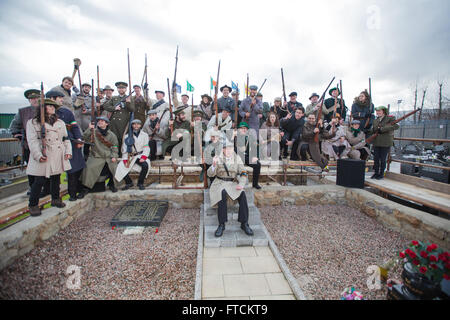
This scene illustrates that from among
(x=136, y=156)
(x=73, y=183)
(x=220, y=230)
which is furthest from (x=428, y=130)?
(x=73, y=183)

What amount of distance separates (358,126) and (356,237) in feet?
13.4

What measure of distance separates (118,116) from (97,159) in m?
1.67

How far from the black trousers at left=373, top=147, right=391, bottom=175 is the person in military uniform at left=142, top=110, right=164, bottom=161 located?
6.42 m

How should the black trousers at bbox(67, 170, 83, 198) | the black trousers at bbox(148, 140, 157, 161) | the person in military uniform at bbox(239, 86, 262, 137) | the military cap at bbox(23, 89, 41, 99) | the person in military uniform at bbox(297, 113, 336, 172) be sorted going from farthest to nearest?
the person in military uniform at bbox(239, 86, 262, 137)
the black trousers at bbox(148, 140, 157, 161)
the person in military uniform at bbox(297, 113, 336, 172)
the black trousers at bbox(67, 170, 83, 198)
the military cap at bbox(23, 89, 41, 99)

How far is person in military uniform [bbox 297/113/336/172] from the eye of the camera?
6.28 metres

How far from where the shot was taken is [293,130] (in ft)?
23.1

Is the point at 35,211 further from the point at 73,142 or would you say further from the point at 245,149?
the point at 245,149

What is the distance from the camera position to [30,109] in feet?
14.0

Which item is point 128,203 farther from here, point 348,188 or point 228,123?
point 348,188

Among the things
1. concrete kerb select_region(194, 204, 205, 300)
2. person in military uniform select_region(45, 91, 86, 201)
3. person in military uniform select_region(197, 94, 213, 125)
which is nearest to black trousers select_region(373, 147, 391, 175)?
person in military uniform select_region(197, 94, 213, 125)

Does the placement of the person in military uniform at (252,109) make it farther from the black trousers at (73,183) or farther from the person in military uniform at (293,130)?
the black trousers at (73,183)

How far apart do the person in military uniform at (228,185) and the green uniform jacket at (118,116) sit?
352 centimetres

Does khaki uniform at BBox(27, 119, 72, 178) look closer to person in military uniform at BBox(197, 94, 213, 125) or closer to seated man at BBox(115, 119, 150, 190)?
seated man at BBox(115, 119, 150, 190)
